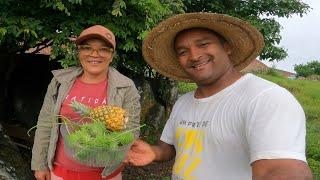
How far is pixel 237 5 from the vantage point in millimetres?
8531

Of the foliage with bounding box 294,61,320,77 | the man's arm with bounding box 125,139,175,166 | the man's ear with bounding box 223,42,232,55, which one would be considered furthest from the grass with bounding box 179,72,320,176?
the foliage with bounding box 294,61,320,77

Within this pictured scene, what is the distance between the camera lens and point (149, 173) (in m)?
7.16

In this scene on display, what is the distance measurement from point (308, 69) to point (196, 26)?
52106 mm

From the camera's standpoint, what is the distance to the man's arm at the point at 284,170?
1.74 metres

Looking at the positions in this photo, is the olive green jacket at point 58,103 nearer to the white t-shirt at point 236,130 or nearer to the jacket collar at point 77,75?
the jacket collar at point 77,75

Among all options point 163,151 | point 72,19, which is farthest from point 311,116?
point 163,151

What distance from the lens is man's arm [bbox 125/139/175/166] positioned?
2.71 m

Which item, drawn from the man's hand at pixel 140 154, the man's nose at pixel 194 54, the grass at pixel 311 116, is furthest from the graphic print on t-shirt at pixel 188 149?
the grass at pixel 311 116

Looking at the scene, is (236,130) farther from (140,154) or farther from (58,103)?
(58,103)

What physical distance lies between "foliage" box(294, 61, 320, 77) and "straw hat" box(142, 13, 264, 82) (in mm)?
49356

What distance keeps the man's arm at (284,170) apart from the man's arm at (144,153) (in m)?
0.99

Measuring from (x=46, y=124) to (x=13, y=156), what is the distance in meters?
1.52

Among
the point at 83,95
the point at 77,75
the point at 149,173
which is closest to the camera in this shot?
the point at 83,95

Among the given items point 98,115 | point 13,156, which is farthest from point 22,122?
point 98,115
